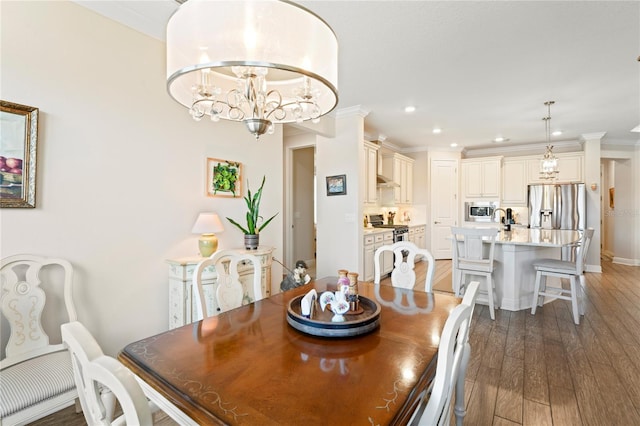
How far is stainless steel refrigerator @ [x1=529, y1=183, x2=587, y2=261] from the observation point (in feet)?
18.2

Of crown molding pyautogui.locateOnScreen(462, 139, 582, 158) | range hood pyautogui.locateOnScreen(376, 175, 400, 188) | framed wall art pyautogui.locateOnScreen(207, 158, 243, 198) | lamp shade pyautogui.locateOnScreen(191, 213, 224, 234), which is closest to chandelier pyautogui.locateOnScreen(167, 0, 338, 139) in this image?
lamp shade pyautogui.locateOnScreen(191, 213, 224, 234)

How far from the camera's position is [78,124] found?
6.37 feet

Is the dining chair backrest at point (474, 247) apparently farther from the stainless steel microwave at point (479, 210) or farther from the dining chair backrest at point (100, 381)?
the stainless steel microwave at point (479, 210)

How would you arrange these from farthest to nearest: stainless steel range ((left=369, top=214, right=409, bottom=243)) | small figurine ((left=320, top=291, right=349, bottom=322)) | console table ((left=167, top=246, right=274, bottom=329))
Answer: stainless steel range ((left=369, top=214, right=409, bottom=243)), console table ((left=167, top=246, right=274, bottom=329)), small figurine ((left=320, top=291, right=349, bottom=322))

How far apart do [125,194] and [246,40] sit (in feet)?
5.56

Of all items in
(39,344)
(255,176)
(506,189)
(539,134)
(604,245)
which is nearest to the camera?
(39,344)

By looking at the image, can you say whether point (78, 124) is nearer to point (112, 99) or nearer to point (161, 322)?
point (112, 99)

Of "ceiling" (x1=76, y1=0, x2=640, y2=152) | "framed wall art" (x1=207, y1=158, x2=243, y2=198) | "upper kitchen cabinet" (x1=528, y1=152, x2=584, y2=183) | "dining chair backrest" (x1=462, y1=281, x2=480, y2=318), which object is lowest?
"dining chair backrest" (x1=462, y1=281, x2=480, y2=318)

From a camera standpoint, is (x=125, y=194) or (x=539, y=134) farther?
(x=539, y=134)

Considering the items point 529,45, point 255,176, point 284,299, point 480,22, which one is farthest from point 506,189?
point 284,299

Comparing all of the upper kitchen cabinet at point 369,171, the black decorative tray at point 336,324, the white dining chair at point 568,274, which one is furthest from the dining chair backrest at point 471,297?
the upper kitchen cabinet at point 369,171

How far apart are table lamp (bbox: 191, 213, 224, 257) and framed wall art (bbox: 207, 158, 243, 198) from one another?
1.01ft

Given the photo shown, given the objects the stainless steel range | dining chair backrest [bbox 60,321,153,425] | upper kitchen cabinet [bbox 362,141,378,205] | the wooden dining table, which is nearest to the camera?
dining chair backrest [bbox 60,321,153,425]

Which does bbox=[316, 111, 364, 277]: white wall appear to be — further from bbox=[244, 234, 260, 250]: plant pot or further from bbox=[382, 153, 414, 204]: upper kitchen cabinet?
bbox=[382, 153, 414, 204]: upper kitchen cabinet
